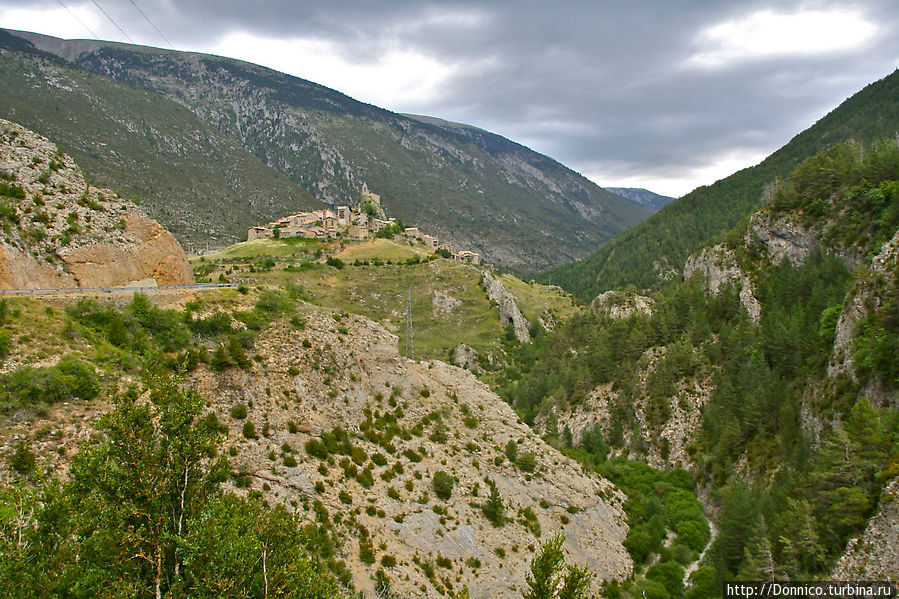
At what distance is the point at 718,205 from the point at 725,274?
119 meters

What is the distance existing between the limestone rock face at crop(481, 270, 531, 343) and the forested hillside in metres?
5.11

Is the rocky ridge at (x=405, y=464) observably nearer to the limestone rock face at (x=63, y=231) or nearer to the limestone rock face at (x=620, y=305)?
the limestone rock face at (x=63, y=231)

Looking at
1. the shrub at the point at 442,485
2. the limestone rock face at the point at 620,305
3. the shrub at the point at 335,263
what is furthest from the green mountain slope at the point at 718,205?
the shrub at the point at 442,485

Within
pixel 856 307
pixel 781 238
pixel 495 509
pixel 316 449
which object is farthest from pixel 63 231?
pixel 781 238

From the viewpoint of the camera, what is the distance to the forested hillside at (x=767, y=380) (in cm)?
2894

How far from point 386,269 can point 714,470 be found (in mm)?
58411

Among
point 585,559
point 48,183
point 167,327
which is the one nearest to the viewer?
point 167,327

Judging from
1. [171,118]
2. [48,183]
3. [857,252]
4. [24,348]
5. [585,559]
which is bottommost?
[585,559]

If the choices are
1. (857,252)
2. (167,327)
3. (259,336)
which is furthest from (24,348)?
(857,252)

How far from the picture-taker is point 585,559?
26.2m

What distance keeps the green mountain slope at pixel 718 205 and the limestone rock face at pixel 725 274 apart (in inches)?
2883

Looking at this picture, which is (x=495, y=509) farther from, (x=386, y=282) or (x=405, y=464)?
(x=386, y=282)

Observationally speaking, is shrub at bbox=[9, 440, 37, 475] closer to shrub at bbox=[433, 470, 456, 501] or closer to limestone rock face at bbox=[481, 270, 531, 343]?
shrub at bbox=[433, 470, 456, 501]

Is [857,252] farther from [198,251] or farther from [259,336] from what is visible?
[198,251]
